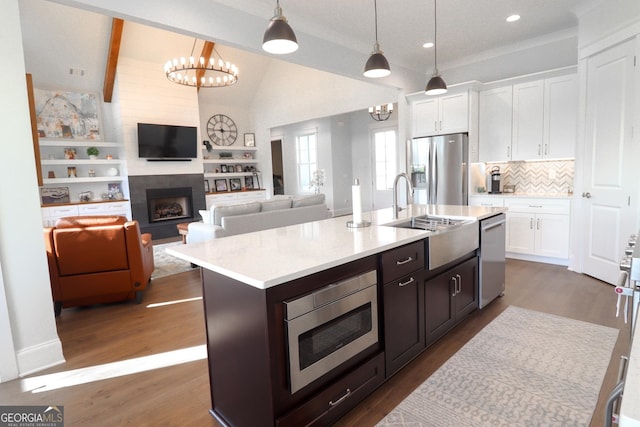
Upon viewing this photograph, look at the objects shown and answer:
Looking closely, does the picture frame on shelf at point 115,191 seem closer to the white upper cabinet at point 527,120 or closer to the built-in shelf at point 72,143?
the built-in shelf at point 72,143

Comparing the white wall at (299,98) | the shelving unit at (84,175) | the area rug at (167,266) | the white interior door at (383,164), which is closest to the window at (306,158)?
the white wall at (299,98)

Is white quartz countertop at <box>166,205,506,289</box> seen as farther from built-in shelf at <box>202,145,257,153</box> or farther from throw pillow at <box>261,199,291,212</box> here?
built-in shelf at <box>202,145,257,153</box>

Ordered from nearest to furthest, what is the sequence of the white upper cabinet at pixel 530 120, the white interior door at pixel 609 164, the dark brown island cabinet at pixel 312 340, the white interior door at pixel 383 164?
the dark brown island cabinet at pixel 312 340
the white interior door at pixel 609 164
the white upper cabinet at pixel 530 120
the white interior door at pixel 383 164

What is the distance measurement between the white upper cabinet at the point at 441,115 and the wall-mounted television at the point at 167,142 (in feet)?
17.0

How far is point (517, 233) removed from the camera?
4961 millimetres

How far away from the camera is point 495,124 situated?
5.28 meters

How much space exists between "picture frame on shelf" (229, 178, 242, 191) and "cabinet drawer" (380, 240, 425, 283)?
8.26m

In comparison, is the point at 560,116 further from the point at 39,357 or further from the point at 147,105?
the point at 147,105

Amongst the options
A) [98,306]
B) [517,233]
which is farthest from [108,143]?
[517,233]

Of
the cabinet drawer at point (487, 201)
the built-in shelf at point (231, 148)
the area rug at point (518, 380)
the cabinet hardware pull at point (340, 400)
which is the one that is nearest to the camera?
the cabinet hardware pull at point (340, 400)

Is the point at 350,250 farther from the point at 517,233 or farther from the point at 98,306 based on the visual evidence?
the point at 517,233

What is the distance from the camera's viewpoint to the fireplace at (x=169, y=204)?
7945mm

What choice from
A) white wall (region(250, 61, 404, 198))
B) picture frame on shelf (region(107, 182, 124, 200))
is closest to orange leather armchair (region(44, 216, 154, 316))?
picture frame on shelf (region(107, 182, 124, 200))

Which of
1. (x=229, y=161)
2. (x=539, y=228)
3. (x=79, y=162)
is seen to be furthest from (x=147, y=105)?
(x=539, y=228)
